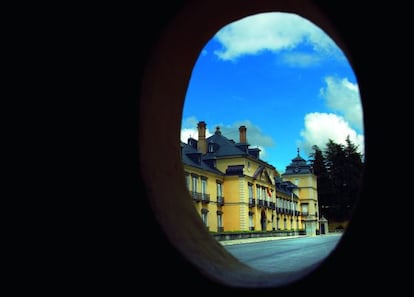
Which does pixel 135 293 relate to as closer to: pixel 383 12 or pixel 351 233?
pixel 351 233

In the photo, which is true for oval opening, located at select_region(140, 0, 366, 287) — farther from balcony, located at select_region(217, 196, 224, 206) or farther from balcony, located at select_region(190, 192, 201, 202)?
balcony, located at select_region(217, 196, 224, 206)

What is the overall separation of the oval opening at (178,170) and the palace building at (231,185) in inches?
1522

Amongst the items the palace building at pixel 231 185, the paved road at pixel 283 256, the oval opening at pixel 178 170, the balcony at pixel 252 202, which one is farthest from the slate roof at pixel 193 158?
the oval opening at pixel 178 170

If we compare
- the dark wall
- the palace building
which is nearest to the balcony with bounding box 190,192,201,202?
the palace building

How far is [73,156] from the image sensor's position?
3002 mm

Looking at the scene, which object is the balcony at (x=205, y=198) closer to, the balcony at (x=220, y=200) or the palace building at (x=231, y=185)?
the palace building at (x=231, y=185)

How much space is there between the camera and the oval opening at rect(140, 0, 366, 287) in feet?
9.41

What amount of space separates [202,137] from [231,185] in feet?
20.0

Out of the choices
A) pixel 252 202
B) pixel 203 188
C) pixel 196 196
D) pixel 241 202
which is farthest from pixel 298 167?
pixel 196 196

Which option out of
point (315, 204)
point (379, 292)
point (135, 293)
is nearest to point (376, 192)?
point (379, 292)

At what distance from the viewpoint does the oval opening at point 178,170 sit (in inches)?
113

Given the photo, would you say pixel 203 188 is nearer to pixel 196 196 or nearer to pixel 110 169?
pixel 196 196

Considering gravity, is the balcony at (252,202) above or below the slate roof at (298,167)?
below

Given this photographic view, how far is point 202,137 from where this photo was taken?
2101 inches
